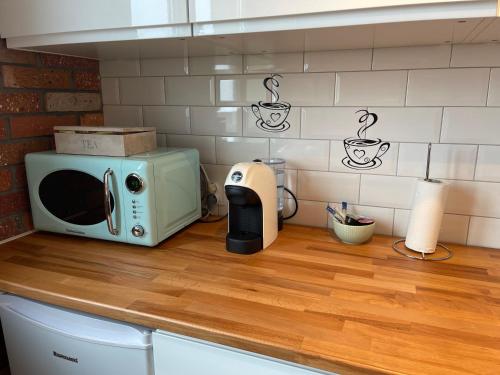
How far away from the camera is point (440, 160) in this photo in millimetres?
1122

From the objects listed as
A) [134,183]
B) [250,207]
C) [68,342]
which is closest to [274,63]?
[250,207]

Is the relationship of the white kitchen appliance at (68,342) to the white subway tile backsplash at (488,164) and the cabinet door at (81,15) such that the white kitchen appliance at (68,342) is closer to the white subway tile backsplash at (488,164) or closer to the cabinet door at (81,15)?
the cabinet door at (81,15)

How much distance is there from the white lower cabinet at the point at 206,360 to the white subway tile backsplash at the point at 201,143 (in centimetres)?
73

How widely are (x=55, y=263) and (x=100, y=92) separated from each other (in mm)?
730

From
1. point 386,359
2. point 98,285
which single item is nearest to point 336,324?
point 386,359

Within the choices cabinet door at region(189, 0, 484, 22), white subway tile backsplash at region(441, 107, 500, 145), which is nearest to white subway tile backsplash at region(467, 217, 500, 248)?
white subway tile backsplash at region(441, 107, 500, 145)

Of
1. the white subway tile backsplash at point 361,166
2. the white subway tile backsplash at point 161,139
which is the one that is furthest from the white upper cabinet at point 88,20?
the white subway tile backsplash at point 361,166

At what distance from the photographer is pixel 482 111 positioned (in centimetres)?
106

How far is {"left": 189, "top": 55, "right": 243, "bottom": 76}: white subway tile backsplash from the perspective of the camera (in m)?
1.28

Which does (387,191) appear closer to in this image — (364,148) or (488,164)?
(364,148)

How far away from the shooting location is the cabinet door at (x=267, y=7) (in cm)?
78

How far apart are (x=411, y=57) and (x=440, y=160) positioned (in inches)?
12.1

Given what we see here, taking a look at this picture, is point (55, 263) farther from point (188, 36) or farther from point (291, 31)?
point (291, 31)

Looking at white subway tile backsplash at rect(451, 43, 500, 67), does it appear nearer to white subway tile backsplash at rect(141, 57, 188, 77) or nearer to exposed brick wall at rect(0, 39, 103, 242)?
white subway tile backsplash at rect(141, 57, 188, 77)
